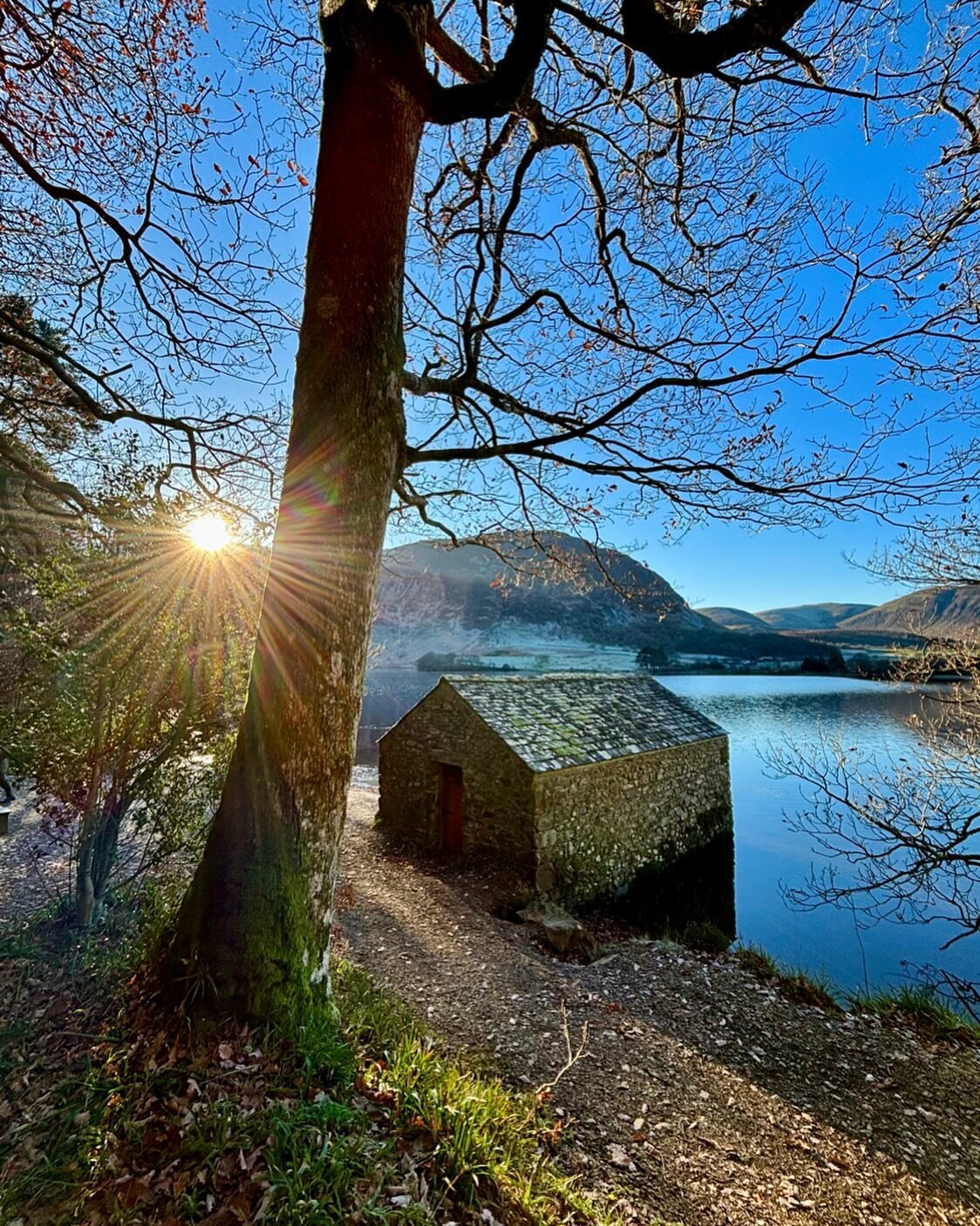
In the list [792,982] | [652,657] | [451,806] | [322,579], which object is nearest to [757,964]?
[792,982]

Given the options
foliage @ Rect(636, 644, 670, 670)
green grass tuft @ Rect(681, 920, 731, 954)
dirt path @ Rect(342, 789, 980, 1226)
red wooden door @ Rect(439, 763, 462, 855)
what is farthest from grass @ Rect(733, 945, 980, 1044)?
foliage @ Rect(636, 644, 670, 670)

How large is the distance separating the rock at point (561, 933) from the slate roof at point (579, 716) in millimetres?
2238

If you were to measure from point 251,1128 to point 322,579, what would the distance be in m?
2.50

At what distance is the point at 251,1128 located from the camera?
2.32 m

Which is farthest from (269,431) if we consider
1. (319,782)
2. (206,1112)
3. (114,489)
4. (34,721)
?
(206,1112)

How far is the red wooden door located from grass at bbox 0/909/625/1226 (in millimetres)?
7916

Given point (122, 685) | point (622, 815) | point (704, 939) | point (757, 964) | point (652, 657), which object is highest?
point (122, 685)

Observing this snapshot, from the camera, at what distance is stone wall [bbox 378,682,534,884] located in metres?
9.80

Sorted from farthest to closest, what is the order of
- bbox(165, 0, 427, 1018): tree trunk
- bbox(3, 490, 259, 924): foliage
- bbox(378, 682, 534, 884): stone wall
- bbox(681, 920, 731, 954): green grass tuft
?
bbox(378, 682, 534, 884): stone wall, bbox(681, 920, 731, 954): green grass tuft, bbox(3, 490, 259, 924): foliage, bbox(165, 0, 427, 1018): tree trunk

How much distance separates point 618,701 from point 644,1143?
1086cm

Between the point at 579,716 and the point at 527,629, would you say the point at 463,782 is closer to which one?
the point at 579,716

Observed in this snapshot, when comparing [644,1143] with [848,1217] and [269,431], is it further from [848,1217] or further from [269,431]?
[269,431]

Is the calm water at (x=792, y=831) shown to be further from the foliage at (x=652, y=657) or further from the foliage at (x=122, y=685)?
the foliage at (x=122, y=685)

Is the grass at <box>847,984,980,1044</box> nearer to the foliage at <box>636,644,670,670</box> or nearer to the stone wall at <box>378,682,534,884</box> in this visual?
the stone wall at <box>378,682,534,884</box>
